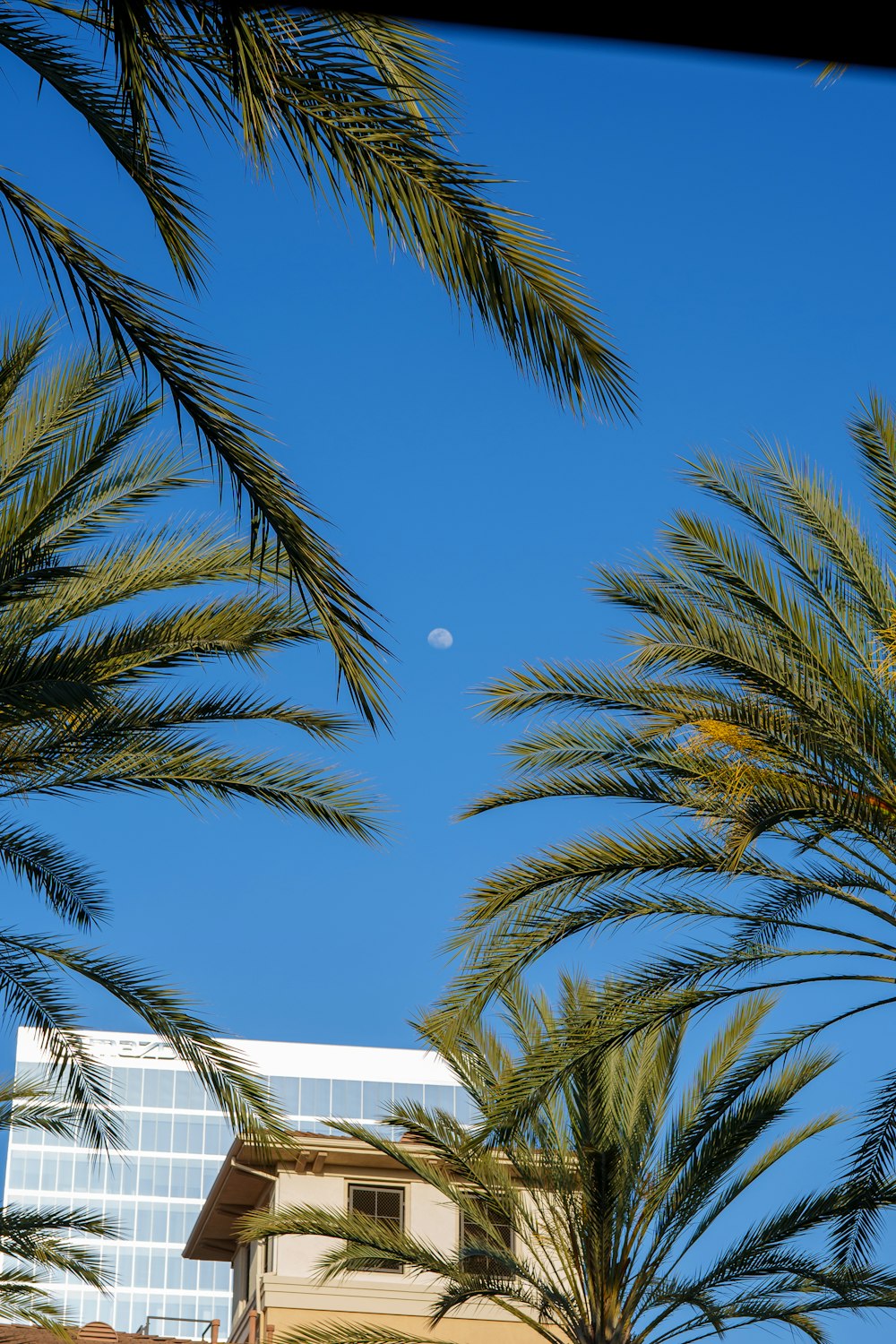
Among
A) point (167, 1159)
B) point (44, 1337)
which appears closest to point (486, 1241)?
point (44, 1337)

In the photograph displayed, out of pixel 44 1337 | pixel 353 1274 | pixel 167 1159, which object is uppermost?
pixel 167 1159

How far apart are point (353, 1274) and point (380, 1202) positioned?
1.18 meters

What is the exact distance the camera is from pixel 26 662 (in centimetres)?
1063

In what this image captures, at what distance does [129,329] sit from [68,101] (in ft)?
3.28

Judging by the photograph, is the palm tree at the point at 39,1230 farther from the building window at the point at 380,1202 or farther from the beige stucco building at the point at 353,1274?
the building window at the point at 380,1202

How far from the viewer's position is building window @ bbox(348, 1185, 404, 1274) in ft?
84.9

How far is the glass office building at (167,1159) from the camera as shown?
14512 cm

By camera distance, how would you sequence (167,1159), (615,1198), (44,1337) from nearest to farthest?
(615,1198), (44,1337), (167,1159)

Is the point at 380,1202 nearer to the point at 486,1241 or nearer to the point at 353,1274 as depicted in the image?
the point at 353,1274

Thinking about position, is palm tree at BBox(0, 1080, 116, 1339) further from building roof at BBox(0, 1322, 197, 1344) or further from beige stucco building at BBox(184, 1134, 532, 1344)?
building roof at BBox(0, 1322, 197, 1344)

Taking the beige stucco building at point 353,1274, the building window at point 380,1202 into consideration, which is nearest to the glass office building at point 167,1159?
the beige stucco building at point 353,1274

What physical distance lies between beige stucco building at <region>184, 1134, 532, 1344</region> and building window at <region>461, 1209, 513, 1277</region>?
36.7 inches

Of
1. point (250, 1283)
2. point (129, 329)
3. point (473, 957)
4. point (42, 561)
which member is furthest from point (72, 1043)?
point (250, 1283)

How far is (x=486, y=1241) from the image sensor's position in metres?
21.0
